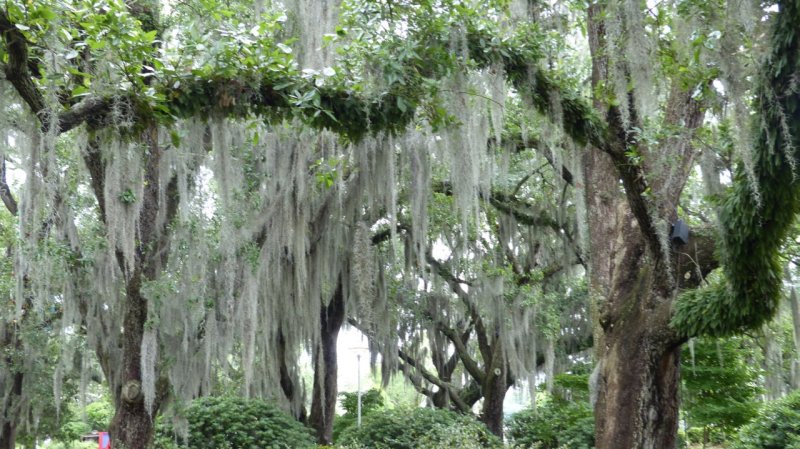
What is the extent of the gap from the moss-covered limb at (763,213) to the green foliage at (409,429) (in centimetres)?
475

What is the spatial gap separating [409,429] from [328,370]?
8.47 feet

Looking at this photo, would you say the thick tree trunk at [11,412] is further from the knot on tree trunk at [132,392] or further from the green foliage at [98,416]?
the green foliage at [98,416]

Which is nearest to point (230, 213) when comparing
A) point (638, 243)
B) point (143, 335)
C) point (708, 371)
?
point (143, 335)

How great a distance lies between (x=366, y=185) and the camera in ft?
32.9

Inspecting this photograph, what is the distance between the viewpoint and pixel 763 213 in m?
5.11

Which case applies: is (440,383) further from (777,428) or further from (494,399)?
(777,428)

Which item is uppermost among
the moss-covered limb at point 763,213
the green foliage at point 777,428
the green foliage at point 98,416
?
the moss-covered limb at point 763,213

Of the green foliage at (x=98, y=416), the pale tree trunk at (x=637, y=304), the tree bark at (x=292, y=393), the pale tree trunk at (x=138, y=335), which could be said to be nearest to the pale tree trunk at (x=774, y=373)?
the pale tree trunk at (x=637, y=304)

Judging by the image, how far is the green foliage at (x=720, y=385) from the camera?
1173cm

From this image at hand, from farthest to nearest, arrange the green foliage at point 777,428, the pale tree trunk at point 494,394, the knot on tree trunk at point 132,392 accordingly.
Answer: the pale tree trunk at point 494,394 < the knot on tree trunk at point 132,392 < the green foliage at point 777,428

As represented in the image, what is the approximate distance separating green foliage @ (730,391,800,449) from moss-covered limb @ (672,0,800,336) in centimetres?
249

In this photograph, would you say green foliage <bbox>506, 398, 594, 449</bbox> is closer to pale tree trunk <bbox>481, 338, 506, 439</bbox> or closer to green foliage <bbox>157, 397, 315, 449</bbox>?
pale tree trunk <bbox>481, 338, 506, 439</bbox>

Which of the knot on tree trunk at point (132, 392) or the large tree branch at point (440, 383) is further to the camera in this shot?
the large tree branch at point (440, 383)

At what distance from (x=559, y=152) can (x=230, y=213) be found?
348cm
